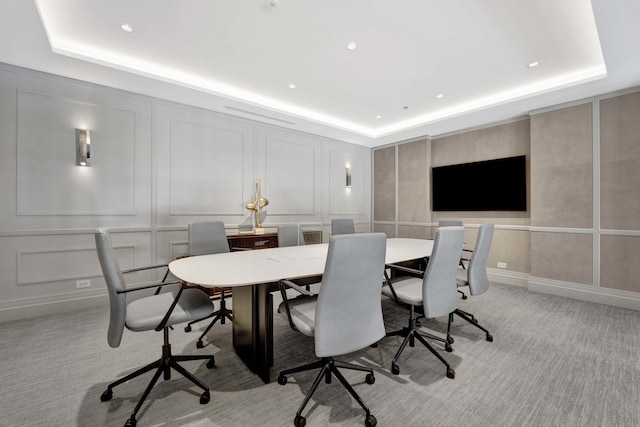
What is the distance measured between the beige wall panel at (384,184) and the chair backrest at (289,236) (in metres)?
3.31

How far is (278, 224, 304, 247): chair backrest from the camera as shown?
136 inches

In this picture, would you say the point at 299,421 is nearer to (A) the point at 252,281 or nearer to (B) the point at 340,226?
(A) the point at 252,281

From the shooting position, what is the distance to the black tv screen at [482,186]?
4465mm

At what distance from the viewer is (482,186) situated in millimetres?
4871

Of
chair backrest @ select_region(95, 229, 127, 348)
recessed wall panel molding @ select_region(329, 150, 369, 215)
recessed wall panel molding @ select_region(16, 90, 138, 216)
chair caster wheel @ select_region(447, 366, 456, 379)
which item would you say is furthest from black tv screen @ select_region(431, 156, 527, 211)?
chair backrest @ select_region(95, 229, 127, 348)

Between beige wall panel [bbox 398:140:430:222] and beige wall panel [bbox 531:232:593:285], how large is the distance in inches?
75.7

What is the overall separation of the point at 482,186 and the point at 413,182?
1.33 metres

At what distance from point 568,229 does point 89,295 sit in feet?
20.9

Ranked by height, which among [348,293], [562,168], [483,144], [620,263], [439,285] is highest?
[483,144]

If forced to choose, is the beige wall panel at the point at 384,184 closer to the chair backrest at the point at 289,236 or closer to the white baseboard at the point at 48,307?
the chair backrest at the point at 289,236

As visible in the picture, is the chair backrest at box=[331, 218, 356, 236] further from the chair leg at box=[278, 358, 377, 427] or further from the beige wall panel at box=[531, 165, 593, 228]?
the beige wall panel at box=[531, 165, 593, 228]

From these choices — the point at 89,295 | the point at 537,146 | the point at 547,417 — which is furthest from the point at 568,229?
the point at 89,295

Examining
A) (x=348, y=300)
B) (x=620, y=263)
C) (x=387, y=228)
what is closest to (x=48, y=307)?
(x=348, y=300)

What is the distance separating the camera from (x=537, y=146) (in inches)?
161
